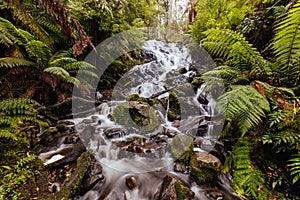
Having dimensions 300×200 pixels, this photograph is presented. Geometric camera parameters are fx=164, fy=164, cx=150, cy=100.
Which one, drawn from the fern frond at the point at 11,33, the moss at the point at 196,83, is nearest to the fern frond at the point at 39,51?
the fern frond at the point at 11,33

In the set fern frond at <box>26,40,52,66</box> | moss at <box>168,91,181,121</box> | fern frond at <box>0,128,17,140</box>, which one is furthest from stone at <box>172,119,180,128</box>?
fern frond at <box>26,40,52,66</box>

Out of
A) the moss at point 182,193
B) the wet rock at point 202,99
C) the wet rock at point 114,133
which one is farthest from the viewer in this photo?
the wet rock at point 202,99

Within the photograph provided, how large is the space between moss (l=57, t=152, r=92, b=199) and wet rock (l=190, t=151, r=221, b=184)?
1.38 meters

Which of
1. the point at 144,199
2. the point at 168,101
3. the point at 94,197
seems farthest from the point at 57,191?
the point at 168,101

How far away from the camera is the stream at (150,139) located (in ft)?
6.72

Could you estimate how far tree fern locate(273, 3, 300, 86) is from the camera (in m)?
1.99

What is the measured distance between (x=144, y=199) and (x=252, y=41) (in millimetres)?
3748

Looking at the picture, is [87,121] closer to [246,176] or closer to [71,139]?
[71,139]

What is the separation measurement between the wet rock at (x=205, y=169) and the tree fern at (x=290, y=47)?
1.59m

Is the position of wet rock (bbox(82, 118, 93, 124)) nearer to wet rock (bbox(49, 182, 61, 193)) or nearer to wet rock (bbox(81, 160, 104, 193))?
wet rock (bbox(81, 160, 104, 193))

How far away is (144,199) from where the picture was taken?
197 cm

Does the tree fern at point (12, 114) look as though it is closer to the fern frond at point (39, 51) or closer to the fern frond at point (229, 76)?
the fern frond at point (39, 51)

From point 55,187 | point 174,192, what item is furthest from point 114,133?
point 174,192

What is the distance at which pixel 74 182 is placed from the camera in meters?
1.85
